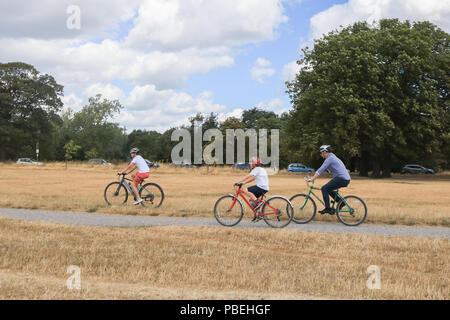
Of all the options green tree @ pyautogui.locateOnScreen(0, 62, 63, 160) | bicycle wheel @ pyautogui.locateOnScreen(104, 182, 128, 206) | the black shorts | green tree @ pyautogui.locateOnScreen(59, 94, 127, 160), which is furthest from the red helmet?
green tree @ pyautogui.locateOnScreen(59, 94, 127, 160)

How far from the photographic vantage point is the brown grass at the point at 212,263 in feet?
21.3

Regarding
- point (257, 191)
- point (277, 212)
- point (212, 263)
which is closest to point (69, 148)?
point (257, 191)

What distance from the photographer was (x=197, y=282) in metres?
7.11

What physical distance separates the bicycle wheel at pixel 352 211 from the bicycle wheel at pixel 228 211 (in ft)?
8.19

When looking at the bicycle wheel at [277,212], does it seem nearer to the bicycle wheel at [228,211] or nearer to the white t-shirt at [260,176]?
the white t-shirt at [260,176]

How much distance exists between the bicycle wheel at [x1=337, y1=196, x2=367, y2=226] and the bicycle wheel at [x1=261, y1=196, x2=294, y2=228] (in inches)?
52.4

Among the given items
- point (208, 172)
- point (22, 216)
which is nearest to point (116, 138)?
point (208, 172)

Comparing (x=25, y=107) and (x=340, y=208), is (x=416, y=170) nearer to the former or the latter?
A: (x=25, y=107)

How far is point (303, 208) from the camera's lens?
40.4ft

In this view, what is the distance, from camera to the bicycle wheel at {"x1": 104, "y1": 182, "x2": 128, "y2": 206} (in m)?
15.6

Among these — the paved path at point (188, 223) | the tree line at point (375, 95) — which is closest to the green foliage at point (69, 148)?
the tree line at point (375, 95)

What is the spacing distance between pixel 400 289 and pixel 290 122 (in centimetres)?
4549

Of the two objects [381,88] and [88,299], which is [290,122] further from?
[88,299]
